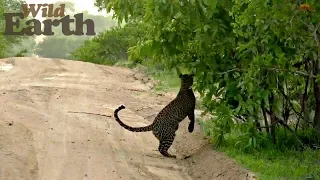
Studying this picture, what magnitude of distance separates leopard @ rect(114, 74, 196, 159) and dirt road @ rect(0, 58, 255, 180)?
293mm

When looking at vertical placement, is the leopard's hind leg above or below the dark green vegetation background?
below

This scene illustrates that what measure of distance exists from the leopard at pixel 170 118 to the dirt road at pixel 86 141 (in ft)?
0.96

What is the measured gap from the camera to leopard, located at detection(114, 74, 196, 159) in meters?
8.94

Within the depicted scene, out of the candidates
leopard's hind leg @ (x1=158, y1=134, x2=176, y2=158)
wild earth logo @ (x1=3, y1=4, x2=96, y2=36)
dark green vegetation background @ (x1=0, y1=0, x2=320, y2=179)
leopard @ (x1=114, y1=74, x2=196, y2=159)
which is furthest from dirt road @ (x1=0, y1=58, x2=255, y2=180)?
wild earth logo @ (x1=3, y1=4, x2=96, y2=36)

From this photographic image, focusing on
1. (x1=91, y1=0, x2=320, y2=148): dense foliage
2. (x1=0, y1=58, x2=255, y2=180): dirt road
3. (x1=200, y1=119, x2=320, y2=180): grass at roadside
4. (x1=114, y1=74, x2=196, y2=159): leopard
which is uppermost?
(x1=91, y1=0, x2=320, y2=148): dense foliage

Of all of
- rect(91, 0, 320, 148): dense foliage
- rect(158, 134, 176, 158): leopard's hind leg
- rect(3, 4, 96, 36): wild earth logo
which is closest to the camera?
rect(91, 0, 320, 148): dense foliage

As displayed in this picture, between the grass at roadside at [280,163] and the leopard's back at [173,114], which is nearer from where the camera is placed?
the grass at roadside at [280,163]

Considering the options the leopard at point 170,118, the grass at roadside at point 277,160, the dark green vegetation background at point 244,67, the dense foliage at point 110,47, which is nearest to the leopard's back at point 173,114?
the leopard at point 170,118

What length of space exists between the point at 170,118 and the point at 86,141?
1588mm

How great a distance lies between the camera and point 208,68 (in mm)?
8945

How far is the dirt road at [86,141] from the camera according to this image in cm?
798

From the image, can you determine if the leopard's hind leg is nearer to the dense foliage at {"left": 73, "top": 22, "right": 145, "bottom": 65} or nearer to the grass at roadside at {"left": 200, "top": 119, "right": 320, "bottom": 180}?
the grass at roadside at {"left": 200, "top": 119, "right": 320, "bottom": 180}

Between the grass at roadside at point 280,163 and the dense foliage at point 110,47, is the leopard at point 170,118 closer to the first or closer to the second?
the grass at roadside at point 280,163

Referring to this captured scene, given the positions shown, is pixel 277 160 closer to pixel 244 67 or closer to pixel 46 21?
pixel 244 67
